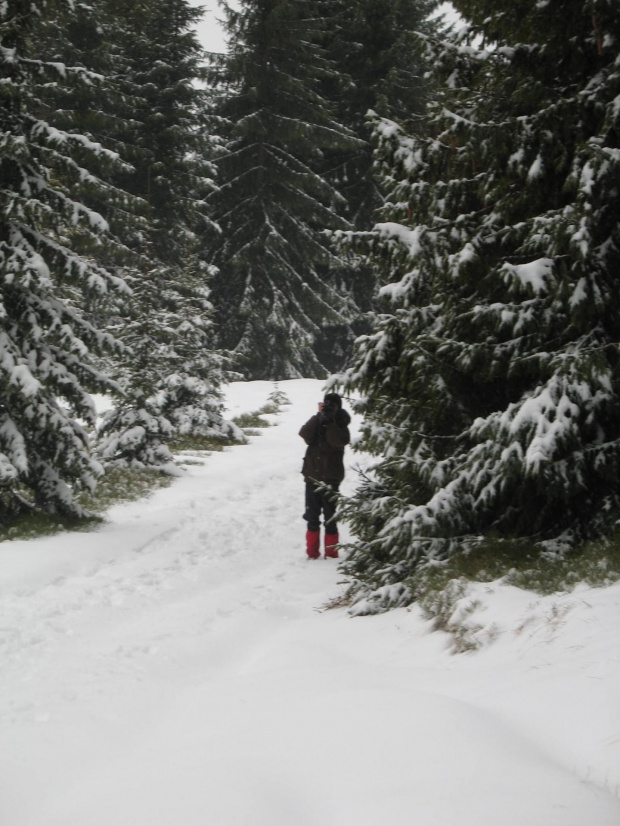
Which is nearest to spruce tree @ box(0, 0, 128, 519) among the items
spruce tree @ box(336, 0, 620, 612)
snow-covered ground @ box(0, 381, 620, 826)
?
snow-covered ground @ box(0, 381, 620, 826)

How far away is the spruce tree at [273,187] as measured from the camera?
30344mm

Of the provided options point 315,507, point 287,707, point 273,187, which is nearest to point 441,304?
point 287,707

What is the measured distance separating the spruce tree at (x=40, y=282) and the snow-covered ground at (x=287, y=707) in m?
1.64

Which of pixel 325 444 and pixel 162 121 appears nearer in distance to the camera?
pixel 325 444

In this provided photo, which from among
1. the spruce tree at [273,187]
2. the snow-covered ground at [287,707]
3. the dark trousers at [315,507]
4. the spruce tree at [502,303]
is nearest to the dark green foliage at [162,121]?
the spruce tree at [273,187]

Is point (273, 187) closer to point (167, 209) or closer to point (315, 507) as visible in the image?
point (167, 209)

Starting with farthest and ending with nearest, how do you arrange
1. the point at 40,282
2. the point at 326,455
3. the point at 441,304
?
the point at 326,455
the point at 40,282
the point at 441,304

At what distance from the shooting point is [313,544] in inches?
371

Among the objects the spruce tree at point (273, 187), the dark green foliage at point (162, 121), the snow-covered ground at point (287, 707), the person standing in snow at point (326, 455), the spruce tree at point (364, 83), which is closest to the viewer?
the snow-covered ground at point (287, 707)

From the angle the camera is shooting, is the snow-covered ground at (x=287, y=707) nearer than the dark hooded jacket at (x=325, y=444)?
Yes

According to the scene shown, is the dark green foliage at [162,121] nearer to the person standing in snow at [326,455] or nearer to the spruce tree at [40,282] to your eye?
the spruce tree at [40,282]

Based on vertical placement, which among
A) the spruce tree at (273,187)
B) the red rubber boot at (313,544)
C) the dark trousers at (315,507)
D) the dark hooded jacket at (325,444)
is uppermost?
the spruce tree at (273,187)

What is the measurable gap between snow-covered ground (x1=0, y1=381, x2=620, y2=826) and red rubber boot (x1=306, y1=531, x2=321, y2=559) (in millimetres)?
1548

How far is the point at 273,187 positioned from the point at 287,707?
3013 centimetres
